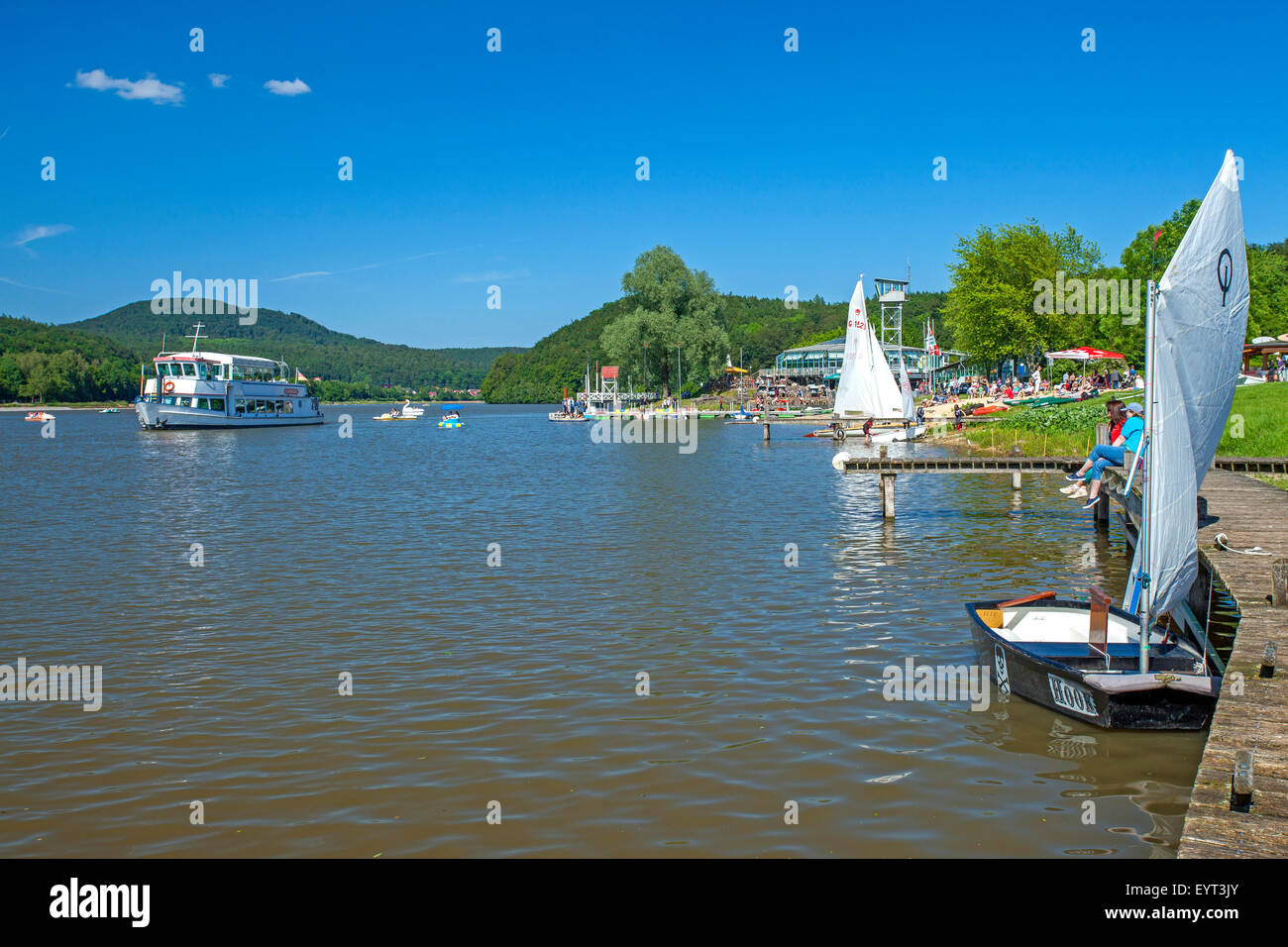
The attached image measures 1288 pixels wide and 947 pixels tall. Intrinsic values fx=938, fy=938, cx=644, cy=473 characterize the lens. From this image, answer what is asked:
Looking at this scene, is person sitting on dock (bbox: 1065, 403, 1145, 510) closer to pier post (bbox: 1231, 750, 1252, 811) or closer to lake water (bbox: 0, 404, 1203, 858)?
lake water (bbox: 0, 404, 1203, 858)

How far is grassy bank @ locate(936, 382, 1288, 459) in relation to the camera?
3038 cm

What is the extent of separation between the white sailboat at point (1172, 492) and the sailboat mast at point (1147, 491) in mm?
15

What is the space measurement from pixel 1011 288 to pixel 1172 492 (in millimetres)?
68187

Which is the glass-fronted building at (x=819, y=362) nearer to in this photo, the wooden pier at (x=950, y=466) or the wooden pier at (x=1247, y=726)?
the wooden pier at (x=950, y=466)

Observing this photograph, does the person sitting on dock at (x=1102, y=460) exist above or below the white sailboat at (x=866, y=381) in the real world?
below

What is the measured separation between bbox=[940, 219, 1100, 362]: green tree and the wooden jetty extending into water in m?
55.5

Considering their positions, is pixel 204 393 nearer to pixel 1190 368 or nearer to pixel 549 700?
pixel 549 700

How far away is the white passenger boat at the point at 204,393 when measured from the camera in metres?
100

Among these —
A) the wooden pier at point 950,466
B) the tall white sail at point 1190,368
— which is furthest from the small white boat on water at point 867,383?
the tall white sail at point 1190,368

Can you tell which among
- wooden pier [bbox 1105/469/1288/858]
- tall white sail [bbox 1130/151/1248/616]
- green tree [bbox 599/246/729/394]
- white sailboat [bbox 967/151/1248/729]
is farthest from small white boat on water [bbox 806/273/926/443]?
→ green tree [bbox 599/246/729/394]

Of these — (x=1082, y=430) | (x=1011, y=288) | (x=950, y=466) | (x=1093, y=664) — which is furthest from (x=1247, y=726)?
(x=1011, y=288)
